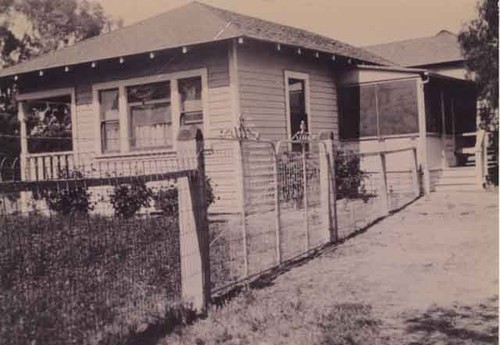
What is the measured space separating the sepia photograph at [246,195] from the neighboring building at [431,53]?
8.06 meters

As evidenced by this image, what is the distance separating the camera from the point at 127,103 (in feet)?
46.6

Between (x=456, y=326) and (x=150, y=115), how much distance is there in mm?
10089

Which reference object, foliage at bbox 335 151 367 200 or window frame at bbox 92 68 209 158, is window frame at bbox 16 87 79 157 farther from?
foliage at bbox 335 151 367 200

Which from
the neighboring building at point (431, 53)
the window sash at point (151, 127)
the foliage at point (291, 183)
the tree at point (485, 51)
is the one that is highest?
the neighboring building at point (431, 53)

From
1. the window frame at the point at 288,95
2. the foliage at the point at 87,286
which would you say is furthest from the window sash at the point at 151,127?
the foliage at the point at 87,286

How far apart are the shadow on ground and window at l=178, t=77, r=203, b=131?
869cm

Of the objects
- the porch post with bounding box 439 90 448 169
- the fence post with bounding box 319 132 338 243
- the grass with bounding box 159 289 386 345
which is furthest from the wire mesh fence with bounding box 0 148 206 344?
the porch post with bounding box 439 90 448 169

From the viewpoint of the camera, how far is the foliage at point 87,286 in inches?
207

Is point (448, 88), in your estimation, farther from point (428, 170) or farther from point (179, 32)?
point (179, 32)

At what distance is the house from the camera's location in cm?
1295

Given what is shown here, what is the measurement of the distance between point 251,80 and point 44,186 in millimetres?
8980

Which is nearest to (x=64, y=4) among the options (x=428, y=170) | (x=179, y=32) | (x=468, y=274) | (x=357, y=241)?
(x=179, y=32)

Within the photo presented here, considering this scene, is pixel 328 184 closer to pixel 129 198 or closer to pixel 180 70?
pixel 129 198

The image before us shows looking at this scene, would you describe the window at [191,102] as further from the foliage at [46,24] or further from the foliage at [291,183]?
the foliage at [46,24]
